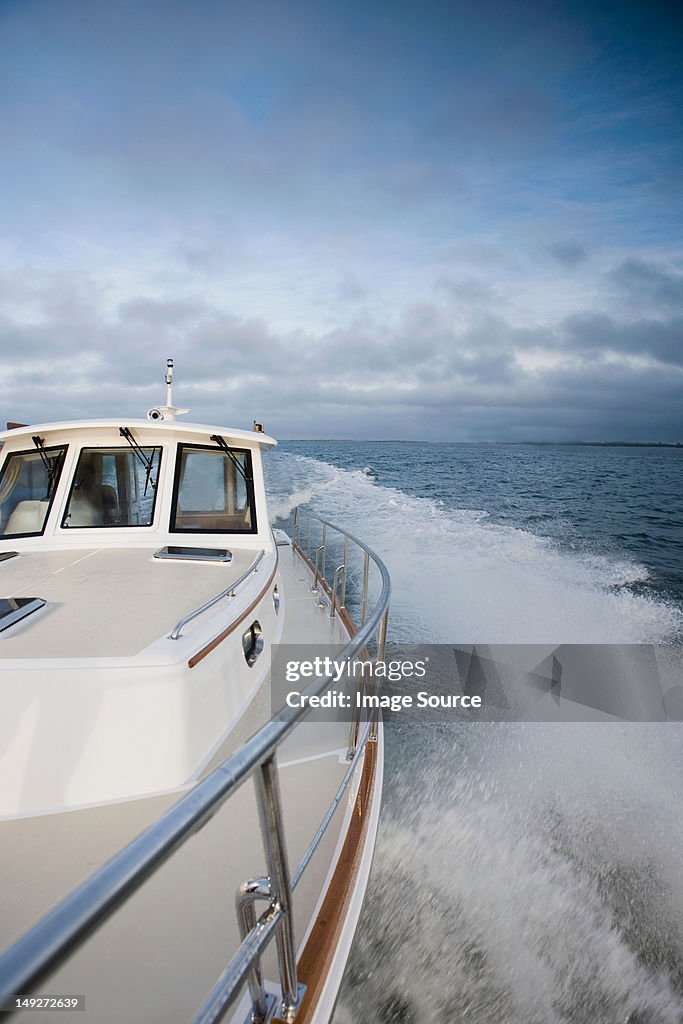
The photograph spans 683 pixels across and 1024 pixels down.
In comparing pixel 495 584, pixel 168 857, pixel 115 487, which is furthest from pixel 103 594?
pixel 495 584

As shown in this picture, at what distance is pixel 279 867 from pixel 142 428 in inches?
142

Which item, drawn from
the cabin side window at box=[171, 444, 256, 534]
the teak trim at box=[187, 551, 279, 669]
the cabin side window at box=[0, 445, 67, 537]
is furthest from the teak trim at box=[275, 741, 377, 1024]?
the cabin side window at box=[0, 445, 67, 537]

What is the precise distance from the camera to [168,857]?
714 millimetres

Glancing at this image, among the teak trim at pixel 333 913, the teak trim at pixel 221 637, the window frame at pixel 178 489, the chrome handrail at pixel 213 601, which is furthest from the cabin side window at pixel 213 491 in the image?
the teak trim at pixel 333 913

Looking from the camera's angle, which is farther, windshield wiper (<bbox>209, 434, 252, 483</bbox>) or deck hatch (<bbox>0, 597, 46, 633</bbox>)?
windshield wiper (<bbox>209, 434, 252, 483</bbox>)

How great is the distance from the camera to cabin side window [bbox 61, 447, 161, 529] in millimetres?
4156

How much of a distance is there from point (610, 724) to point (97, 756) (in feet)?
13.1

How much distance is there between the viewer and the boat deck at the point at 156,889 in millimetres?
1466

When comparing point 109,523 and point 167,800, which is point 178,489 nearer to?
point 109,523

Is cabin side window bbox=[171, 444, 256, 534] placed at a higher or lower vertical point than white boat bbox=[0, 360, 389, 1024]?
higher

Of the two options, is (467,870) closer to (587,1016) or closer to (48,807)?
(587,1016)

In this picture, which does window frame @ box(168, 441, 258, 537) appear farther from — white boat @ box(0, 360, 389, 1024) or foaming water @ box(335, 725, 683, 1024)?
foaming water @ box(335, 725, 683, 1024)

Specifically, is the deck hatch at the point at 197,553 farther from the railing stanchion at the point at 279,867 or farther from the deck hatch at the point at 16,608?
the railing stanchion at the point at 279,867

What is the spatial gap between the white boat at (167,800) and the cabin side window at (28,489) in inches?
14.2
